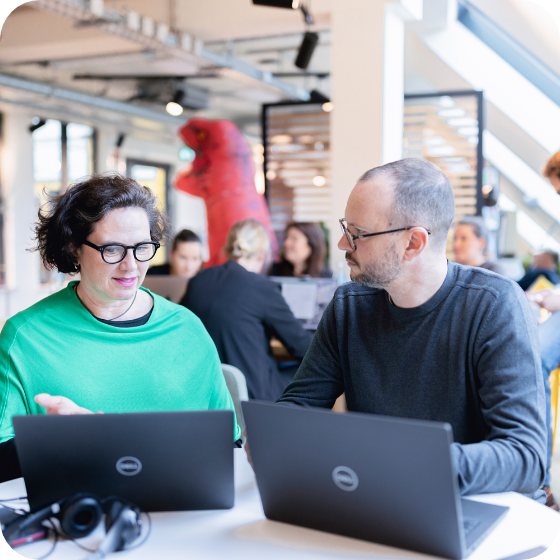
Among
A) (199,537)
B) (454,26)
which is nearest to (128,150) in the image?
(454,26)

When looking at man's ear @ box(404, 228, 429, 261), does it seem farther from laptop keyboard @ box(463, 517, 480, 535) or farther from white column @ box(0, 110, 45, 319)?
white column @ box(0, 110, 45, 319)

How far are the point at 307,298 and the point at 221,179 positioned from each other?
2.03m

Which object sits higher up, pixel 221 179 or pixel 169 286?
pixel 221 179

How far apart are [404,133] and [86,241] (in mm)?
3785

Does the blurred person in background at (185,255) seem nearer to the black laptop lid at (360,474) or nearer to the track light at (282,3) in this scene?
the track light at (282,3)

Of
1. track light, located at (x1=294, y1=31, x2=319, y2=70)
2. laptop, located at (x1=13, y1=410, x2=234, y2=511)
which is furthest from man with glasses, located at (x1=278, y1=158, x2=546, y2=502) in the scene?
track light, located at (x1=294, y1=31, x2=319, y2=70)

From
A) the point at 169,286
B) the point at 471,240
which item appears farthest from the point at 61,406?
the point at 471,240

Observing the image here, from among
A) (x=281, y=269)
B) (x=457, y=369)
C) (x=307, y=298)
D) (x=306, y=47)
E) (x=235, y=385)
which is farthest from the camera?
(x=281, y=269)

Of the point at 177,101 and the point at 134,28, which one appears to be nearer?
the point at 134,28

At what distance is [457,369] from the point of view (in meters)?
1.51

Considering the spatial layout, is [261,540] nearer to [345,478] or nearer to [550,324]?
[345,478]

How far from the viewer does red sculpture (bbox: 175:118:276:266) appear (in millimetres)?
5551

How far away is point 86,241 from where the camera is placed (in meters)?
1.75

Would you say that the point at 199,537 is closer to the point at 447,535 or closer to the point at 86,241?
the point at 447,535
